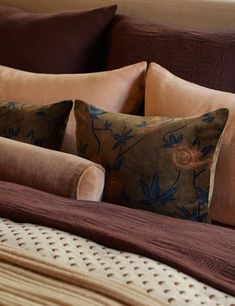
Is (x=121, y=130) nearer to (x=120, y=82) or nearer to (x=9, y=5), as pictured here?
(x=120, y=82)

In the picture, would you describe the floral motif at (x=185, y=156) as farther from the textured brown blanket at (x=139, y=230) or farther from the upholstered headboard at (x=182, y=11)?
the upholstered headboard at (x=182, y=11)

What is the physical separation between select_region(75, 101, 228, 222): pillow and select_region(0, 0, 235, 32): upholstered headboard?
56 cm

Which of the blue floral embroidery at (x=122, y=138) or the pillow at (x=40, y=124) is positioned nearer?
the blue floral embroidery at (x=122, y=138)

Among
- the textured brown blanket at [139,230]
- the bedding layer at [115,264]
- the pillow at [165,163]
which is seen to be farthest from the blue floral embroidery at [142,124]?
the bedding layer at [115,264]

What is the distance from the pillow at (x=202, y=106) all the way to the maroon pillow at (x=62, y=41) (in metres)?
0.34

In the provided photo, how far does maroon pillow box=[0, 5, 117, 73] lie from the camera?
192cm

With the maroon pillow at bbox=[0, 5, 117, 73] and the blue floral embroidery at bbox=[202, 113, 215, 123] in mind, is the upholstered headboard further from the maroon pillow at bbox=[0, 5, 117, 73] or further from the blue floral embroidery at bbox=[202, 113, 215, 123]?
the blue floral embroidery at bbox=[202, 113, 215, 123]

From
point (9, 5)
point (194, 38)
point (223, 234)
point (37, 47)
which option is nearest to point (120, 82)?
point (194, 38)

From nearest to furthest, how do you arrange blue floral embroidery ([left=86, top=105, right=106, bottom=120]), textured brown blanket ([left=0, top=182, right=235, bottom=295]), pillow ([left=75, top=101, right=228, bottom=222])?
textured brown blanket ([left=0, top=182, right=235, bottom=295])
pillow ([left=75, top=101, right=228, bottom=222])
blue floral embroidery ([left=86, top=105, right=106, bottom=120])

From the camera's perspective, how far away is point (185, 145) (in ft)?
4.47

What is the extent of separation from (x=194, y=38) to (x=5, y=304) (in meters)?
1.12

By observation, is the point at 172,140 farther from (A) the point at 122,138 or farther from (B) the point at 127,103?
(B) the point at 127,103

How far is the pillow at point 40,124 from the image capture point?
5.28ft

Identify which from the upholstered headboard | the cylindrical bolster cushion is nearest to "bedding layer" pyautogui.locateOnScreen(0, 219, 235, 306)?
the cylindrical bolster cushion
